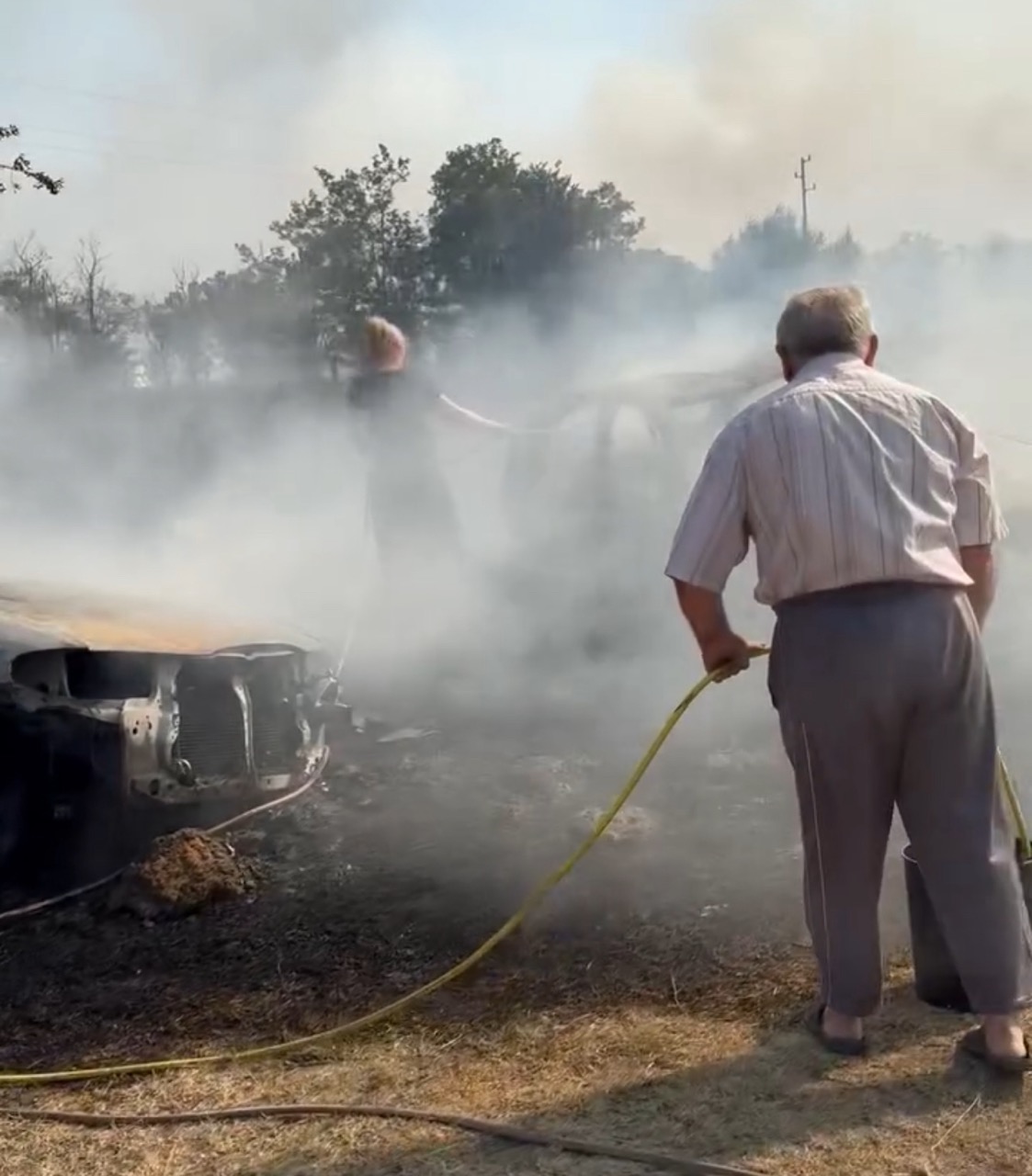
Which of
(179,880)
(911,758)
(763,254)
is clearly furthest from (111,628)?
(763,254)

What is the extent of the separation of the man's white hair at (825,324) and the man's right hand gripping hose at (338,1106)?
26.2 inches

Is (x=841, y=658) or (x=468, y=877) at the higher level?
(x=841, y=658)

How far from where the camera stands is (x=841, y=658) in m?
2.69

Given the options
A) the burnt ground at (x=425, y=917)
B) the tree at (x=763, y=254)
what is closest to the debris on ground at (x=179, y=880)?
the burnt ground at (x=425, y=917)

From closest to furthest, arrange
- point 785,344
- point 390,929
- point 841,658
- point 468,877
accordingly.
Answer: point 841,658 < point 785,344 < point 390,929 < point 468,877

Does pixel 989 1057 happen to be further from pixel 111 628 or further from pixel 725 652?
pixel 111 628

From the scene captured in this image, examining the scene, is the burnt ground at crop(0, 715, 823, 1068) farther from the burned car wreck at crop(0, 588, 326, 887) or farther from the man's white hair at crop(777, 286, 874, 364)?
the man's white hair at crop(777, 286, 874, 364)

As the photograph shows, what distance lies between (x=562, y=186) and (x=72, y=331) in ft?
40.4

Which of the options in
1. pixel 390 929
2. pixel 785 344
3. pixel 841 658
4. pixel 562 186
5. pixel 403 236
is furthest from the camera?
pixel 403 236

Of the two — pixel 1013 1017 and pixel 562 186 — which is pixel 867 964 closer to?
pixel 1013 1017

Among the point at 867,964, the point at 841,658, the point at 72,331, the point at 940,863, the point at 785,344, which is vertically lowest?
the point at 867,964

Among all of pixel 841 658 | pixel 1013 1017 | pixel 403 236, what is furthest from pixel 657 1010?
pixel 403 236

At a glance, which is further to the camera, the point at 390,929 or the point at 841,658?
the point at 390,929

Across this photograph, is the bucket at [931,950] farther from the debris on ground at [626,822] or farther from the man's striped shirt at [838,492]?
the debris on ground at [626,822]
